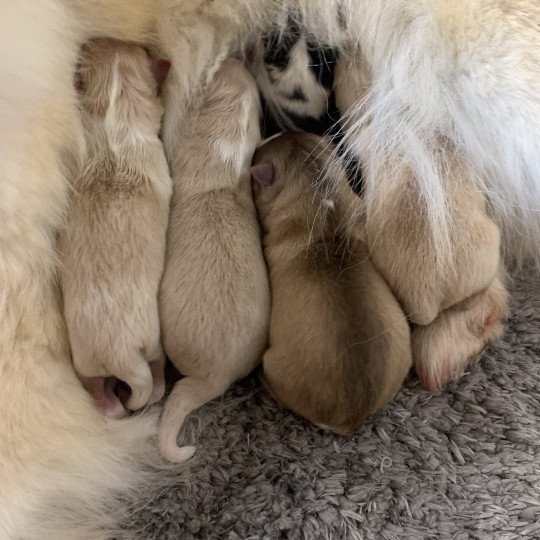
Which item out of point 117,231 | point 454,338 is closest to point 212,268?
point 117,231

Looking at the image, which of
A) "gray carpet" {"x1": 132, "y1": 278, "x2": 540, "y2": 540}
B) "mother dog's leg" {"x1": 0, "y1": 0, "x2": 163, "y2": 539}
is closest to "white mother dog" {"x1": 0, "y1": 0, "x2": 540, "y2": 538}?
"mother dog's leg" {"x1": 0, "y1": 0, "x2": 163, "y2": 539}

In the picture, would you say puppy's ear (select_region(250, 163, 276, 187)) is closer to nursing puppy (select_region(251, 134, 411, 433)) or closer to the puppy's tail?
nursing puppy (select_region(251, 134, 411, 433))

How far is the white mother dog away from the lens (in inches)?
32.2

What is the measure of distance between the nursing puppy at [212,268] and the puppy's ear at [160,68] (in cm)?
8

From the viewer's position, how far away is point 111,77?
93cm

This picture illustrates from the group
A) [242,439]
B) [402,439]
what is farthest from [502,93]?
[242,439]

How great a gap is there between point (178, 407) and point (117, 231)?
258 millimetres

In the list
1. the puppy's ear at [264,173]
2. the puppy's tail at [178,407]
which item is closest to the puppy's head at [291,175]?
the puppy's ear at [264,173]

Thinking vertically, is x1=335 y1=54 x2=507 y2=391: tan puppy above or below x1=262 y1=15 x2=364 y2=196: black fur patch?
below

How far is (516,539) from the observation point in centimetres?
85

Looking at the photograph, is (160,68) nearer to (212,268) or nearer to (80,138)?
(80,138)

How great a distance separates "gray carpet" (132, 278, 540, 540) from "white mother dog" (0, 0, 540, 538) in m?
0.11

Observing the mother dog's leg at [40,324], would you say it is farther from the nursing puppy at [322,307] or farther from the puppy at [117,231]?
the nursing puppy at [322,307]

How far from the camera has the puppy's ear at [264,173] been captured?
97cm
